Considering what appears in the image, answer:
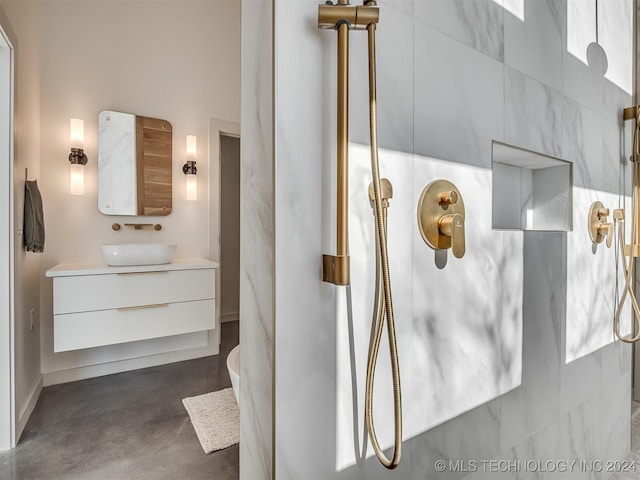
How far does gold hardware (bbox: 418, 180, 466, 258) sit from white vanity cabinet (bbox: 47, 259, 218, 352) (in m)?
2.18

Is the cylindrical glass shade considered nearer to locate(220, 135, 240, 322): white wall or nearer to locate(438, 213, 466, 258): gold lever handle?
locate(220, 135, 240, 322): white wall

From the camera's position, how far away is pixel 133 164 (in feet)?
9.11

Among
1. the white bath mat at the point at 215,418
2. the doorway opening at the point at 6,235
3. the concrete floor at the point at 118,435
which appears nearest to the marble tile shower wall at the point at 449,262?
the concrete floor at the point at 118,435

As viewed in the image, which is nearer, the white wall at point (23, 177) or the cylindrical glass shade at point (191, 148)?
the white wall at point (23, 177)

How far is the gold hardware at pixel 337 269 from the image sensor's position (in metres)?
0.71

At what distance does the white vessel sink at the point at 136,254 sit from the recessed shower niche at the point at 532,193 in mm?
2217

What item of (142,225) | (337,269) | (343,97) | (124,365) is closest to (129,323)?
(124,365)

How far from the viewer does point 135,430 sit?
196 centimetres

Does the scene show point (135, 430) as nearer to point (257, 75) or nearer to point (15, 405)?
point (15, 405)

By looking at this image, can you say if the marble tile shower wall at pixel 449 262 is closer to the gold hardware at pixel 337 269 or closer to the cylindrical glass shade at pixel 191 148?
the gold hardware at pixel 337 269

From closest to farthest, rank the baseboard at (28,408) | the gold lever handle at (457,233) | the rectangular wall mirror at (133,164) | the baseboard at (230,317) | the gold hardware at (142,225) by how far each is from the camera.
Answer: the gold lever handle at (457,233) < the baseboard at (28,408) < the rectangular wall mirror at (133,164) < the gold hardware at (142,225) < the baseboard at (230,317)

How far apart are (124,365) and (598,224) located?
127 inches

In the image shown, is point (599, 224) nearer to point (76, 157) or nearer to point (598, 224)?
point (598, 224)

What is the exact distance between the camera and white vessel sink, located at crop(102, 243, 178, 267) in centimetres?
246
